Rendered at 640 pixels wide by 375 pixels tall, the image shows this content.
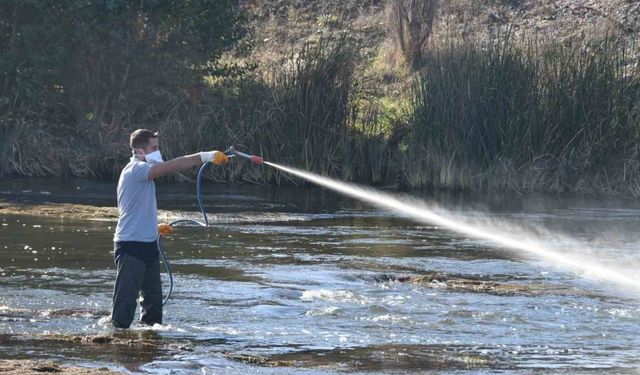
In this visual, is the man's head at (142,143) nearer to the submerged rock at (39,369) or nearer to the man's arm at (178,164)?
the man's arm at (178,164)

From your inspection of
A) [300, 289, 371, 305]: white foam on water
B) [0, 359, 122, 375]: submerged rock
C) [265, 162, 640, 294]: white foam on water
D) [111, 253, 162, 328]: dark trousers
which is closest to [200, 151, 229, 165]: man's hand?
[111, 253, 162, 328]: dark trousers

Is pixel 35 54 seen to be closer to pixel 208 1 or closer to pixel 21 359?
pixel 208 1

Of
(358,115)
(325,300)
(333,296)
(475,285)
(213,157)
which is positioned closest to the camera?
(213,157)

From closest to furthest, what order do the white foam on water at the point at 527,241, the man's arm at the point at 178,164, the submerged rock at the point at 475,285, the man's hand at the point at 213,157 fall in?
the man's arm at the point at 178,164
the man's hand at the point at 213,157
the submerged rock at the point at 475,285
the white foam on water at the point at 527,241

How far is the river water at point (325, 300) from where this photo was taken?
35.3 feet

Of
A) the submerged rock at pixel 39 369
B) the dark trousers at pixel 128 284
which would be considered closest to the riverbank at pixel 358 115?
the dark trousers at pixel 128 284

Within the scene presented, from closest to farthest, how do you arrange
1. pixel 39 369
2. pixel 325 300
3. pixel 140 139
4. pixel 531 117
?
1. pixel 39 369
2. pixel 140 139
3. pixel 325 300
4. pixel 531 117

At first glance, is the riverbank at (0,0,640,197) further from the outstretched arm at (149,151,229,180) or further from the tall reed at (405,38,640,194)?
the outstretched arm at (149,151,229,180)

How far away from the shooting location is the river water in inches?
424

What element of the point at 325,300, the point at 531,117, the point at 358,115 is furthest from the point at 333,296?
the point at 358,115

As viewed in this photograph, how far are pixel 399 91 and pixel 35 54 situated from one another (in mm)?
8589

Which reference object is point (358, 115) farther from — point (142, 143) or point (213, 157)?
point (213, 157)

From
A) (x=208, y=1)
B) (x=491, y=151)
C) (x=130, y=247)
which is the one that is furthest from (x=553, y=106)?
(x=130, y=247)

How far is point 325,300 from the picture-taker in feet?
45.3
